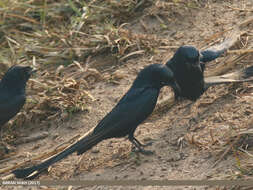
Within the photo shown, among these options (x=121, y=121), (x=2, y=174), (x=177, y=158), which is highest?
(x=121, y=121)

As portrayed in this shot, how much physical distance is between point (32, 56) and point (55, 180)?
256 centimetres

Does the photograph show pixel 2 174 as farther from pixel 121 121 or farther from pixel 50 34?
pixel 50 34

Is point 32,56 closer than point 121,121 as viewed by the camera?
No

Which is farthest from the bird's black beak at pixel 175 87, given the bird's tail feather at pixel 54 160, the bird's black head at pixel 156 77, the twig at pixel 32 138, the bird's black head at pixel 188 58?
the twig at pixel 32 138

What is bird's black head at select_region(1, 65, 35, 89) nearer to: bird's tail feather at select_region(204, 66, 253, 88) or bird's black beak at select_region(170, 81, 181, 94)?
bird's black beak at select_region(170, 81, 181, 94)

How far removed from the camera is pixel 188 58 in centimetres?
530

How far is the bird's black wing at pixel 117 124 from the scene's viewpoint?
4.65 metres

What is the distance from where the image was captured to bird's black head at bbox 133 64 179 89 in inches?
188

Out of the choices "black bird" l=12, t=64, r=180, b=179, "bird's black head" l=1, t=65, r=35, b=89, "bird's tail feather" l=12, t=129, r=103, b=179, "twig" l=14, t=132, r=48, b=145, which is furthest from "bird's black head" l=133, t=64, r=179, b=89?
"bird's black head" l=1, t=65, r=35, b=89

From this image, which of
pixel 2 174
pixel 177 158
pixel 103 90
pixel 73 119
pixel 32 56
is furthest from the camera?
pixel 32 56

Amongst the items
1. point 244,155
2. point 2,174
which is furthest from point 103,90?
point 244,155

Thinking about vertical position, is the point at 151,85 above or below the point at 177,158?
above

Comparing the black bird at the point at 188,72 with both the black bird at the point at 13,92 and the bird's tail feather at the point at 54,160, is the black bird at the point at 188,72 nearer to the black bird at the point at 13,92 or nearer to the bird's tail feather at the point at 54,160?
the bird's tail feather at the point at 54,160

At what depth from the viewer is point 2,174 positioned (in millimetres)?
5074
